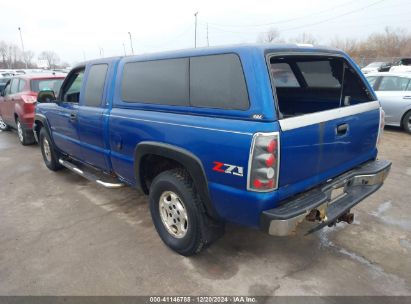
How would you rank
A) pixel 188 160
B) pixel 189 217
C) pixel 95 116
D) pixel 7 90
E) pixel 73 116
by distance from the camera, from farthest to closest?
A: pixel 7 90 → pixel 73 116 → pixel 95 116 → pixel 189 217 → pixel 188 160

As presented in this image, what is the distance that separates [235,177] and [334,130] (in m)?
0.98

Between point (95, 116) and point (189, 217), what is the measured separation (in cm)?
182

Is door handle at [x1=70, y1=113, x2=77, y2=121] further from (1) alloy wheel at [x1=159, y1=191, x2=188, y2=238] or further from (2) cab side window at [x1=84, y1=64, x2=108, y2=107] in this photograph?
(1) alloy wheel at [x1=159, y1=191, x2=188, y2=238]

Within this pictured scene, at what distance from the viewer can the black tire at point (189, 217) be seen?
284 centimetres

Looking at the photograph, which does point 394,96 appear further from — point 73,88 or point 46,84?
point 46,84

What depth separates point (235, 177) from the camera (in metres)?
2.37

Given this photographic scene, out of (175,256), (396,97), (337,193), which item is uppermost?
(396,97)

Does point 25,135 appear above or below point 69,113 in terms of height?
below

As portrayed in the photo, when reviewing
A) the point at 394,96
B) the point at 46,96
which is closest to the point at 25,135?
the point at 46,96

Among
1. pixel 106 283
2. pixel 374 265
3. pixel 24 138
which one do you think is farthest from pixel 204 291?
pixel 24 138

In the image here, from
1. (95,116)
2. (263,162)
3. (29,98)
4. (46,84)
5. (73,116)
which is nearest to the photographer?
(263,162)

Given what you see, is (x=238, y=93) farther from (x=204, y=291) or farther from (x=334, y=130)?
(x=204, y=291)

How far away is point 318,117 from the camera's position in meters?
2.54

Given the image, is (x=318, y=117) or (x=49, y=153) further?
(x=49, y=153)
